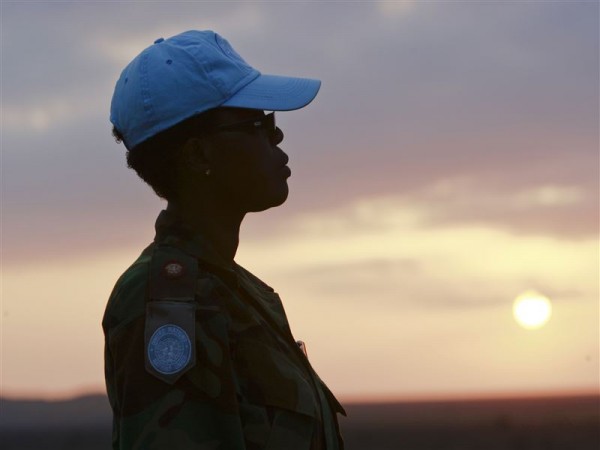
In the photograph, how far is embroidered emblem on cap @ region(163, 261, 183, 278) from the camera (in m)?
4.23

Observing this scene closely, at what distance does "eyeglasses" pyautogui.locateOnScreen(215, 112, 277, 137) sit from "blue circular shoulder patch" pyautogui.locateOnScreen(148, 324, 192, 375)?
2.63ft

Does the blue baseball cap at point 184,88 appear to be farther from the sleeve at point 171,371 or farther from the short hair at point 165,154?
the sleeve at point 171,371

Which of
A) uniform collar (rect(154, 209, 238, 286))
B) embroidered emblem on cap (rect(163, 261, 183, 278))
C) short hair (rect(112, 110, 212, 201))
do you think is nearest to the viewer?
embroidered emblem on cap (rect(163, 261, 183, 278))

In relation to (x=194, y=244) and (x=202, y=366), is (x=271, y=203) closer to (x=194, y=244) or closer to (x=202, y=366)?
(x=194, y=244)

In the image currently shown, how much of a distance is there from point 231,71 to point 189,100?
188 millimetres

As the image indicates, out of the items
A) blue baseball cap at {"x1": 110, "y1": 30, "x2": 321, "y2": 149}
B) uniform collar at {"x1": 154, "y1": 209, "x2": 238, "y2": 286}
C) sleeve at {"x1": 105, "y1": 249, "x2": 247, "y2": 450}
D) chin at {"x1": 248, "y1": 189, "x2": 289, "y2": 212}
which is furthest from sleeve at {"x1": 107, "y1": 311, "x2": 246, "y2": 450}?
blue baseball cap at {"x1": 110, "y1": 30, "x2": 321, "y2": 149}

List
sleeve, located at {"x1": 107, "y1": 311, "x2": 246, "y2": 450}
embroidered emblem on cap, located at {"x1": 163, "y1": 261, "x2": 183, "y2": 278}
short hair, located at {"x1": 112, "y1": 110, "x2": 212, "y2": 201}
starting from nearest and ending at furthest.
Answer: sleeve, located at {"x1": 107, "y1": 311, "x2": 246, "y2": 450} → embroidered emblem on cap, located at {"x1": 163, "y1": 261, "x2": 183, "y2": 278} → short hair, located at {"x1": 112, "y1": 110, "x2": 212, "y2": 201}

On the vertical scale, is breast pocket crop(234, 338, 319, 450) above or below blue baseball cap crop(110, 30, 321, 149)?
below

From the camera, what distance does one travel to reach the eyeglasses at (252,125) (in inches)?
180

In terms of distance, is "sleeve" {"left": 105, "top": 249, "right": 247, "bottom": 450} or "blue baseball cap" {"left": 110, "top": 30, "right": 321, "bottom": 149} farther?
"blue baseball cap" {"left": 110, "top": 30, "right": 321, "bottom": 149}

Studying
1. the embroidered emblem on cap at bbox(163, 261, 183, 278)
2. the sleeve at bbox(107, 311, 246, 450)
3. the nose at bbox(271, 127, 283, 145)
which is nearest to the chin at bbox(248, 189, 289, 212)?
the nose at bbox(271, 127, 283, 145)

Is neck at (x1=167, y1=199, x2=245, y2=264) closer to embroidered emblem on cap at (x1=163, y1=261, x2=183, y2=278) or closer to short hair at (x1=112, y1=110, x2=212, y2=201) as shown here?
short hair at (x1=112, y1=110, x2=212, y2=201)

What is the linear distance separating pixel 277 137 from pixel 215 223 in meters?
0.38

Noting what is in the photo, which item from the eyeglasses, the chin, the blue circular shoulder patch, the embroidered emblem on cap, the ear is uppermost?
the eyeglasses
